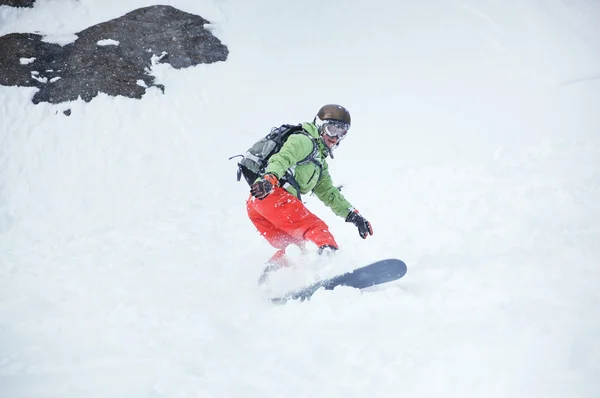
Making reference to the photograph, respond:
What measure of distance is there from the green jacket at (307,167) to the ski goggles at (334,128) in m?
0.10

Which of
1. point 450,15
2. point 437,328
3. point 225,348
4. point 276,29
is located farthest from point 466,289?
point 450,15

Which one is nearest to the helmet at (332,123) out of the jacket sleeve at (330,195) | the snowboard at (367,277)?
the jacket sleeve at (330,195)

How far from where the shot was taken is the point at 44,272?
5238mm

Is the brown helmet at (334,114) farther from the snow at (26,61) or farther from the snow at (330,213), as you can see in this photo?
the snow at (26,61)

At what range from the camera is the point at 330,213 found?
747 centimetres

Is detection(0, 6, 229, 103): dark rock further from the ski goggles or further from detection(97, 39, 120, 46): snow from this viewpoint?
the ski goggles

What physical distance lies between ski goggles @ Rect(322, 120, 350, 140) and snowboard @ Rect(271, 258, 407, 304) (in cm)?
144

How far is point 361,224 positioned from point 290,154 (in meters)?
1.27

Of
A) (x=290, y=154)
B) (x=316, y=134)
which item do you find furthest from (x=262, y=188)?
(x=316, y=134)

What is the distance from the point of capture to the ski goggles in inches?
164

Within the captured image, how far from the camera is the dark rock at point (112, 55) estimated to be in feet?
32.9

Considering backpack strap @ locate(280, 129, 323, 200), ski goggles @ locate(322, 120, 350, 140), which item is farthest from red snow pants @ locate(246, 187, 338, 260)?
ski goggles @ locate(322, 120, 350, 140)

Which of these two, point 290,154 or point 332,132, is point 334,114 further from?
point 290,154

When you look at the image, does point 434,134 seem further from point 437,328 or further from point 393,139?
point 437,328
